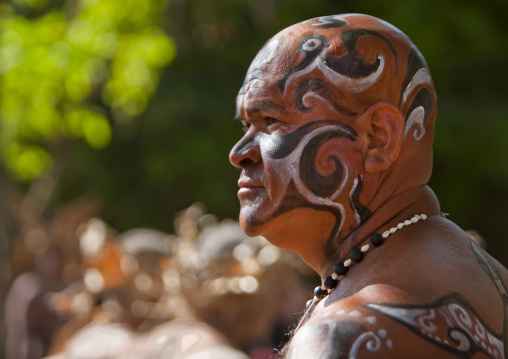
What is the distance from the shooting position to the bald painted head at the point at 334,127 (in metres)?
2.36

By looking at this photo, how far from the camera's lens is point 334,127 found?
2.36 m

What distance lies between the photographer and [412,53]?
8.13ft

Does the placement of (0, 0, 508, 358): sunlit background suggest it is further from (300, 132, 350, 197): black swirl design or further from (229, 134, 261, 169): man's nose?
(300, 132, 350, 197): black swirl design

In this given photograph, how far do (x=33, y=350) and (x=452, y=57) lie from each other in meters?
8.31

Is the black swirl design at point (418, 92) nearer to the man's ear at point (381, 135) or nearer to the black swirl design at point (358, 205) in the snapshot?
the man's ear at point (381, 135)

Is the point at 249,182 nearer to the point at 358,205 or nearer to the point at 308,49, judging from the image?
the point at 358,205

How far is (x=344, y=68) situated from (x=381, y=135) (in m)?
0.23

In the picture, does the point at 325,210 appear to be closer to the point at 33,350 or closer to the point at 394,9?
the point at 33,350

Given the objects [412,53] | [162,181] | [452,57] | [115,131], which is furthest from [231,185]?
[412,53]

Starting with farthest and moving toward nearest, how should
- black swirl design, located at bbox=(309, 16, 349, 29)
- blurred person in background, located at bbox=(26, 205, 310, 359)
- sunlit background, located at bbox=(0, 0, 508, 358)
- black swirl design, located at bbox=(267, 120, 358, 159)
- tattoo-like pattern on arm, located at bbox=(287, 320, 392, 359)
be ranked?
sunlit background, located at bbox=(0, 0, 508, 358) → blurred person in background, located at bbox=(26, 205, 310, 359) → black swirl design, located at bbox=(309, 16, 349, 29) → black swirl design, located at bbox=(267, 120, 358, 159) → tattoo-like pattern on arm, located at bbox=(287, 320, 392, 359)

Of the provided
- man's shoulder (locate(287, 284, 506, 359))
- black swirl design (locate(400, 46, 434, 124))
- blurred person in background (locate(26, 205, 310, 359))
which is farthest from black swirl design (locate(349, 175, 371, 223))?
blurred person in background (locate(26, 205, 310, 359))

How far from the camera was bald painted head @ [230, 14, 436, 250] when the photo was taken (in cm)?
236

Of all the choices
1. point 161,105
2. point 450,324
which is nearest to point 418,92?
point 450,324

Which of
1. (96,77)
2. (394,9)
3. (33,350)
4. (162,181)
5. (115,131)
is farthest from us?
(115,131)
